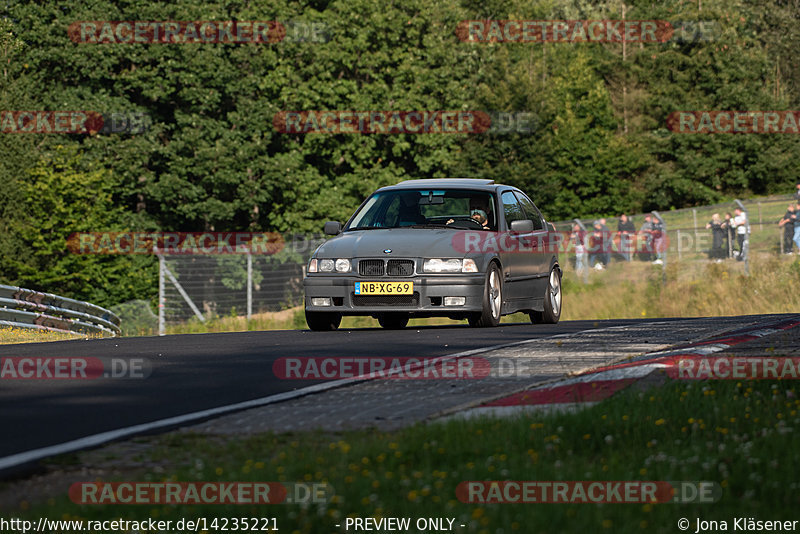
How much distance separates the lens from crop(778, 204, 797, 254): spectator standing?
29984 mm

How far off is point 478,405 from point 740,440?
6.09 feet

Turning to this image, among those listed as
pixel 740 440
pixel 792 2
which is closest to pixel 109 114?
pixel 740 440

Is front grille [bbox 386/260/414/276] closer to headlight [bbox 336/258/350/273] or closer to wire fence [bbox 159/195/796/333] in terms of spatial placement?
headlight [bbox 336/258/350/273]

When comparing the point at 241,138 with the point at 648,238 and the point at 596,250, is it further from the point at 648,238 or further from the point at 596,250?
the point at 648,238

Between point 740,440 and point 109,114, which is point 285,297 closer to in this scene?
point 109,114

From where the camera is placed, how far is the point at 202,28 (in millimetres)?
48938

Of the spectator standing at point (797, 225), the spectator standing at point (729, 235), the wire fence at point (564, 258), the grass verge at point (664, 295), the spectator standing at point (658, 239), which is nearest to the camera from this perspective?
the grass verge at point (664, 295)

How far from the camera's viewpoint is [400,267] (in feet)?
47.2

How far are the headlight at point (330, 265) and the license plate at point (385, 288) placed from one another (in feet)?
0.93

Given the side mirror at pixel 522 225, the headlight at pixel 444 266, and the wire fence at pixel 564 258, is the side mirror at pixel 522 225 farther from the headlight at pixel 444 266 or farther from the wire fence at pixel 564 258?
the wire fence at pixel 564 258

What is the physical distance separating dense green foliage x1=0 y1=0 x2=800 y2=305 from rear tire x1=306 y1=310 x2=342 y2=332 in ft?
107

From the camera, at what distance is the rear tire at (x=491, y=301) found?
14.7 meters

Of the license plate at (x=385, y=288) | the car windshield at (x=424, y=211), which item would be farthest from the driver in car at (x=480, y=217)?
the license plate at (x=385, y=288)

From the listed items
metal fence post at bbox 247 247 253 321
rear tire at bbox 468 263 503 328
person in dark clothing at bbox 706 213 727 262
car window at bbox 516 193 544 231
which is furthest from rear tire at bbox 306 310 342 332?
person in dark clothing at bbox 706 213 727 262
